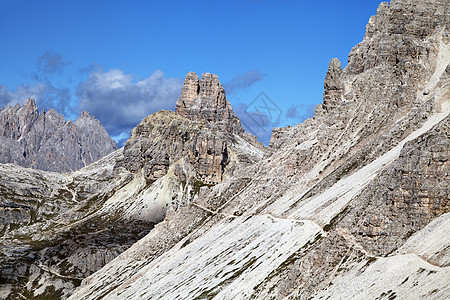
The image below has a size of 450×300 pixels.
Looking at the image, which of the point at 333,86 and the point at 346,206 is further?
the point at 333,86

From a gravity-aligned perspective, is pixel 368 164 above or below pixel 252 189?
below

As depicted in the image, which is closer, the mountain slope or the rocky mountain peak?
the mountain slope

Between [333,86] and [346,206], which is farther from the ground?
[333,86]

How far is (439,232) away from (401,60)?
10244cm

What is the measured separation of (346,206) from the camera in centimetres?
11656

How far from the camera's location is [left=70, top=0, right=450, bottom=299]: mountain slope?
294 feet

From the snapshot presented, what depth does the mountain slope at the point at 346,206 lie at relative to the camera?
294ft

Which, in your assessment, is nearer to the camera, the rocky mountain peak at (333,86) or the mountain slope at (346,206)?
the mountain slope at (346,206)

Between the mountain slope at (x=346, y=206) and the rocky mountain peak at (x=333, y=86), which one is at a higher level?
the rocky mountain peak at (x=333, y=86)

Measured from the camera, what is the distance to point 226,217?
17600 cm

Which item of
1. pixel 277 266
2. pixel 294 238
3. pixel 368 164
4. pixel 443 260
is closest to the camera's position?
pixel 443 260

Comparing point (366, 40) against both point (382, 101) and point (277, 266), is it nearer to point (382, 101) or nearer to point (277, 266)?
point (382, 101)

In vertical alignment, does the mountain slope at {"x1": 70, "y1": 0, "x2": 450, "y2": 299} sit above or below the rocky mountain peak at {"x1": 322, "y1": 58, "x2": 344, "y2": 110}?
below

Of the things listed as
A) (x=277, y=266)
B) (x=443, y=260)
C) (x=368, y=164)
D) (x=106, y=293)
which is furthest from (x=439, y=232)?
(x=106, y=293)
